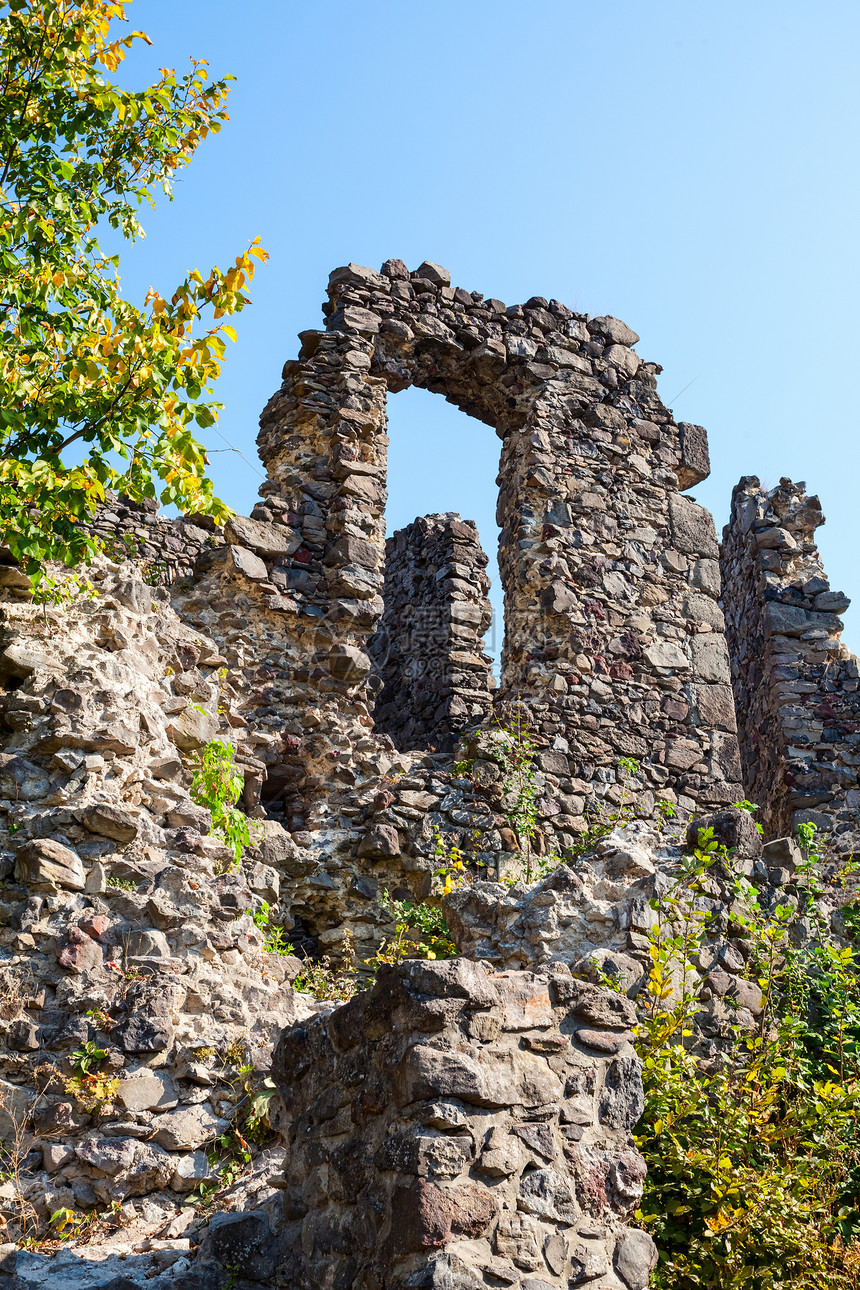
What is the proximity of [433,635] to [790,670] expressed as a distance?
324 centimetres

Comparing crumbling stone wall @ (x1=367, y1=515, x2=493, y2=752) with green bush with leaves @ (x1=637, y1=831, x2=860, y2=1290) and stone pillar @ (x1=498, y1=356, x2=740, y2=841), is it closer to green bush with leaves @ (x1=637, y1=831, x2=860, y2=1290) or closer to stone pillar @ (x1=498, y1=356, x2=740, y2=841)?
stone pillar @ (x1=498, y1=356, x2=740, y2=841)

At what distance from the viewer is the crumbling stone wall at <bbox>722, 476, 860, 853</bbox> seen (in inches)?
356

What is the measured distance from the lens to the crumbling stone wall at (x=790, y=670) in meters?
9.05

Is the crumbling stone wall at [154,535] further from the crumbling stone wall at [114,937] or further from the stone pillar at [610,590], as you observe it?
the stone pillar at [610,590]

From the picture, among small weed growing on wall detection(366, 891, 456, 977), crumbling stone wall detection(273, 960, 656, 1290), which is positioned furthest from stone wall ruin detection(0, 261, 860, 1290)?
small weed growing on wall detection(366, 891, 456, 977)

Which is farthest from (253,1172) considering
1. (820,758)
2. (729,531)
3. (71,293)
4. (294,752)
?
(729,531)

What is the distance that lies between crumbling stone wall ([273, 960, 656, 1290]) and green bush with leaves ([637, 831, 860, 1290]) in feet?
3.04

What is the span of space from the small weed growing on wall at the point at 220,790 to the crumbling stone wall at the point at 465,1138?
206cm

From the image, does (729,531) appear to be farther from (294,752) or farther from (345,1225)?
(345,1225)

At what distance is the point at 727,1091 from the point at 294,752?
11.1 ft

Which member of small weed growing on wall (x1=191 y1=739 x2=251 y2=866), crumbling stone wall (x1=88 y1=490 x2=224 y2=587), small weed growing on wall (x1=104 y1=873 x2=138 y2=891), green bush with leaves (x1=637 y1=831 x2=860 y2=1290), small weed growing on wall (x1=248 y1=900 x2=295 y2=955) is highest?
crumbling stone wall (x1=88 y1=490 x2=224 y2=587)

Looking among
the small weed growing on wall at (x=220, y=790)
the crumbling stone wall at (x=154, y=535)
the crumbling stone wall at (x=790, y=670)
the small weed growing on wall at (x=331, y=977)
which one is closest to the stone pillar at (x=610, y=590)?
the crumbling stone wall at (x=790, y=670)

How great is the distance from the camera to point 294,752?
6891 millimetres

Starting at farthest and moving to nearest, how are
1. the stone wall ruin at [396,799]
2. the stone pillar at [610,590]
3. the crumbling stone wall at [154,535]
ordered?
the stone pillar at [610,590], the crumbling stone wall at [154,535], the stone wall ruin at [396,799]
